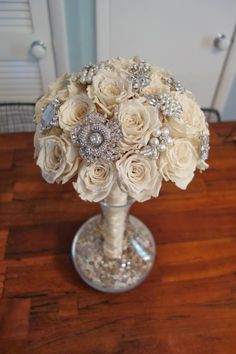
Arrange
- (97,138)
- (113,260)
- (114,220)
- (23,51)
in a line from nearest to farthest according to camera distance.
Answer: (97,138)
(114,220)
(113,260)
(23,51)

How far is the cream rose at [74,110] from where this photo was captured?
1.40 feet

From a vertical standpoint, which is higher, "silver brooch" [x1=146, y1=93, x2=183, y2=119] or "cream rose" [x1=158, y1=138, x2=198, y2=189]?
"silver brooch" [x1=146, y1=93, x2=183, y2=119]

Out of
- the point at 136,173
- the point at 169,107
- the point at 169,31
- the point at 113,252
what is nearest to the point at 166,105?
the point at 169,107

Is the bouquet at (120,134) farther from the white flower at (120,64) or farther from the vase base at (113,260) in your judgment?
the vase base at (113,260)

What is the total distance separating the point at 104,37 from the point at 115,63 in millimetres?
534

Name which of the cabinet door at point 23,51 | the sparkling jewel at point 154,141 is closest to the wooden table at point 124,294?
the cabinet door at point 23,51

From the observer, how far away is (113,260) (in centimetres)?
73

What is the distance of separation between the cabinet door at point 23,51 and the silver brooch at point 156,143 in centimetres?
70

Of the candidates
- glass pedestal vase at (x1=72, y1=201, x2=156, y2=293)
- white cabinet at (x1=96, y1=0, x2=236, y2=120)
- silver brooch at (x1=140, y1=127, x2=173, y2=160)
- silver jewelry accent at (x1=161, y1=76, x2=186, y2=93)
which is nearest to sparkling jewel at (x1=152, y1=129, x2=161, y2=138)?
silver brooch at (x1=140, y1=127, x2=173, y2=160)

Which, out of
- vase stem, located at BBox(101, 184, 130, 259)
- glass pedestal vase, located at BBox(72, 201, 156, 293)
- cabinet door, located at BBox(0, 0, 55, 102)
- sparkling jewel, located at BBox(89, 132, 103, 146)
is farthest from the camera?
cabinet door, located at BBox(0, 0, 55, 102)

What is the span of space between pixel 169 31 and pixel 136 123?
72cm

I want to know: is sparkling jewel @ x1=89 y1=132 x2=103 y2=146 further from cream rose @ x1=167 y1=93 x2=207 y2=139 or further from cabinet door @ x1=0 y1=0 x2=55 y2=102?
cabinet door @ x1=0 y1=0 x2=55 y2=102

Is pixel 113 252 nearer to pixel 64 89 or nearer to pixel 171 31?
pixel 64 89

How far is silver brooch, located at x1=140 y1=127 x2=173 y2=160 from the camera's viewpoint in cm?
41
